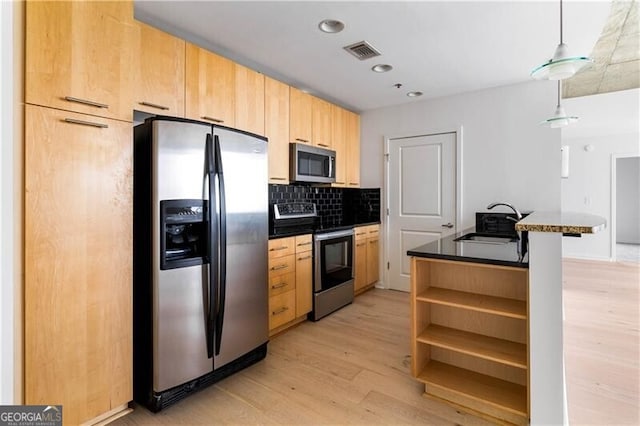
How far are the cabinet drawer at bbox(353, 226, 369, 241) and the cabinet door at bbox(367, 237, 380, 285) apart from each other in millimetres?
148

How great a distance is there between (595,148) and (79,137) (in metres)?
8.30

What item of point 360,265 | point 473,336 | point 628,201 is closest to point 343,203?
point 360,265

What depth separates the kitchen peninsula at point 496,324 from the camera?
4.99ft

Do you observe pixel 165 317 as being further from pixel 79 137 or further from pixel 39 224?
pixel 79 137

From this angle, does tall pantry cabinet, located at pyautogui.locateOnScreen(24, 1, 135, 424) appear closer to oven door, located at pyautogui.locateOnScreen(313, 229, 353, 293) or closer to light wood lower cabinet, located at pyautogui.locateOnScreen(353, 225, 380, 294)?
oven door, located at pyautogui.locateOnScreen(313, 229, 353, 293)

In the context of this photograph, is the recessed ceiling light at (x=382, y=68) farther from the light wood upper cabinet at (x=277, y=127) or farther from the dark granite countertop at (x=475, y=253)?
the dark granite countertop at (x=475, y=253)

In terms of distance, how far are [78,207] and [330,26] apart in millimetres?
1997

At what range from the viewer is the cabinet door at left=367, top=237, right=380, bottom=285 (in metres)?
4.24

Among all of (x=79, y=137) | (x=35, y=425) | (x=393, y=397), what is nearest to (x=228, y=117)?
(x=79, y=137)

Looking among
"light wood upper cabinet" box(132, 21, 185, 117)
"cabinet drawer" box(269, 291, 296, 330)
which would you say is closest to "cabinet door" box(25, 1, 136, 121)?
"light wood upper cabinet" box(132, 21, 185, 117)

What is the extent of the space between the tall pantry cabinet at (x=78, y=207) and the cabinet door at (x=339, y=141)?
2.53m

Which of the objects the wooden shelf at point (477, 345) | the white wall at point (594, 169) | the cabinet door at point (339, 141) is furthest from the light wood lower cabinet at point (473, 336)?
the white wall at point (594, 169)

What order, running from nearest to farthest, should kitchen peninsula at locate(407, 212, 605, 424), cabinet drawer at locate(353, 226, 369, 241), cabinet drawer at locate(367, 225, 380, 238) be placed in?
kitchen peninsula at locate(407, 212, 605, 424) → cabinet drawer at locate(353, 226, 369, 241) → cabinet drawer at locate(367, 225, 380, 238)

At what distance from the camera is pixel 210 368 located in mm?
2029
